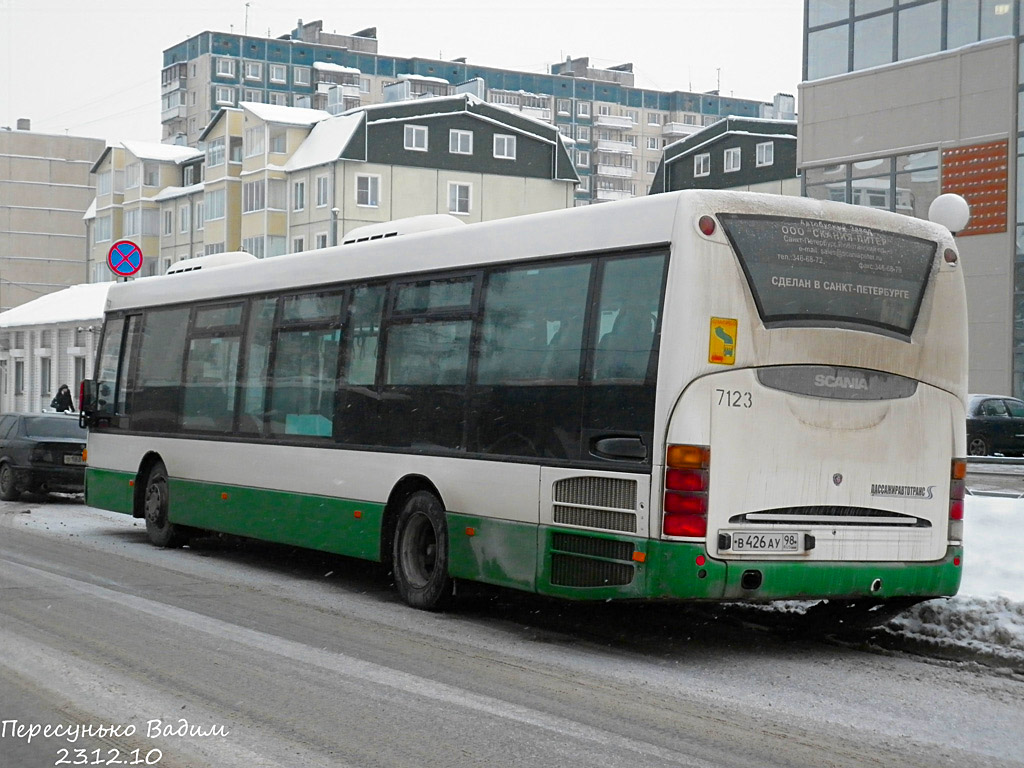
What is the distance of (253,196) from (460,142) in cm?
1139

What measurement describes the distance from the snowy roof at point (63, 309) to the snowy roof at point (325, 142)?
15.6 m

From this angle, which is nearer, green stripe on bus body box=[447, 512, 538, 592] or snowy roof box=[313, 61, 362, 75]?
green stripe on bus body box=[447, 512, 538, 592]

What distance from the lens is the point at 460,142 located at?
7538 cm

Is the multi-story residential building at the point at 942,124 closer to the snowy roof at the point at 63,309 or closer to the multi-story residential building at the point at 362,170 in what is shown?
the snowy roof at the point at 63,309

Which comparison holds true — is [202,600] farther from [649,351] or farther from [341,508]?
[649,351]

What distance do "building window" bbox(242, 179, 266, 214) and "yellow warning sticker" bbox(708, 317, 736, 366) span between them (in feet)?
226

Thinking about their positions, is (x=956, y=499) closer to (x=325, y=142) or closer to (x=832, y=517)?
(x=832, y=517)

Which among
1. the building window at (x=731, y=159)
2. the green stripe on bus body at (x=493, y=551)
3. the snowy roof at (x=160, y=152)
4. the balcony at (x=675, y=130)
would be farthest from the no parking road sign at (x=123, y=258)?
the balcony at (x=675, y=130)

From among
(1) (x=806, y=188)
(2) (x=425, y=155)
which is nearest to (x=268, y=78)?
(2) (x=425, y=155)

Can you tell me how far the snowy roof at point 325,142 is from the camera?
71.6 meters

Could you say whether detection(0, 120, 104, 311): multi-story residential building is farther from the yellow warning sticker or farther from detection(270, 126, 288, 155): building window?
the yellow warning sticker

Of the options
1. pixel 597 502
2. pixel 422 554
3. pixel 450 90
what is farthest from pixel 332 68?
pixel 597 502

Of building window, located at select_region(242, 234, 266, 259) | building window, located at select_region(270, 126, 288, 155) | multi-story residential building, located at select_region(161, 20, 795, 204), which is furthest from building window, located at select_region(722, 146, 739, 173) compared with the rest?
multi-story residential building, located at select_region(161, 20, 795, 204)

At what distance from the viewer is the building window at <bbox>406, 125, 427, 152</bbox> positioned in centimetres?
7344
